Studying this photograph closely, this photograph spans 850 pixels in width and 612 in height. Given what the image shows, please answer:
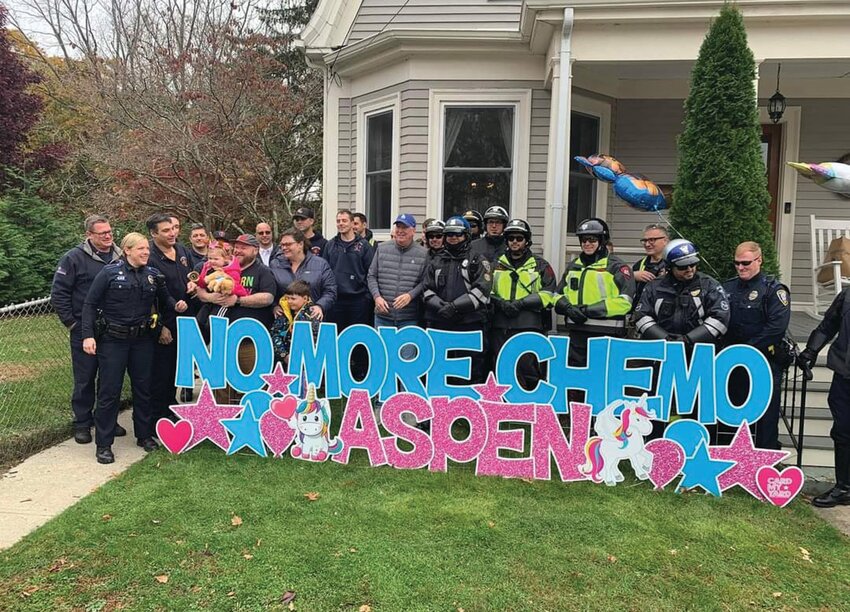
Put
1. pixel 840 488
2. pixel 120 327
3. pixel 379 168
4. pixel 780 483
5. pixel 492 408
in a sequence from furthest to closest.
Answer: pixel 379 168 < pixel 120 327 < pixel 492 408 < pixel 840 488 < pixel 780 483

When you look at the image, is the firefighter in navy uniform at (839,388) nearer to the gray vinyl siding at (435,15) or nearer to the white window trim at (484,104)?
the white window trim at (484,104)

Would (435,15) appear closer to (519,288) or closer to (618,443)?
(519,288)

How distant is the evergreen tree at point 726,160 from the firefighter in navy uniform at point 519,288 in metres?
1.63

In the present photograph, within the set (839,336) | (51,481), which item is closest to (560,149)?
(839,336)

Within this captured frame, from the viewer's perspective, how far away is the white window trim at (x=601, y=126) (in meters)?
7.57

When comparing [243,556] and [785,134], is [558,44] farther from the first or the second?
[243,556]

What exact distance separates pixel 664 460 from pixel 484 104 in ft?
16.0

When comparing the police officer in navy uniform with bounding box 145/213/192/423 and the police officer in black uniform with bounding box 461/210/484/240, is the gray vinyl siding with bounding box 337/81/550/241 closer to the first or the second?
the police officer in black uniform with bounding box 461/210/484/240

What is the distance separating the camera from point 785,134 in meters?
8.05

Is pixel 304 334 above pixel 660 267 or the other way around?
the other way around

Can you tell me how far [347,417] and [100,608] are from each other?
1.95m

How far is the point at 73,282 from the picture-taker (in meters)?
4.73

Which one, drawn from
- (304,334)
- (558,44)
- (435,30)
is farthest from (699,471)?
(435,30)

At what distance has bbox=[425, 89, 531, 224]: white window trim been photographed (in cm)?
736
